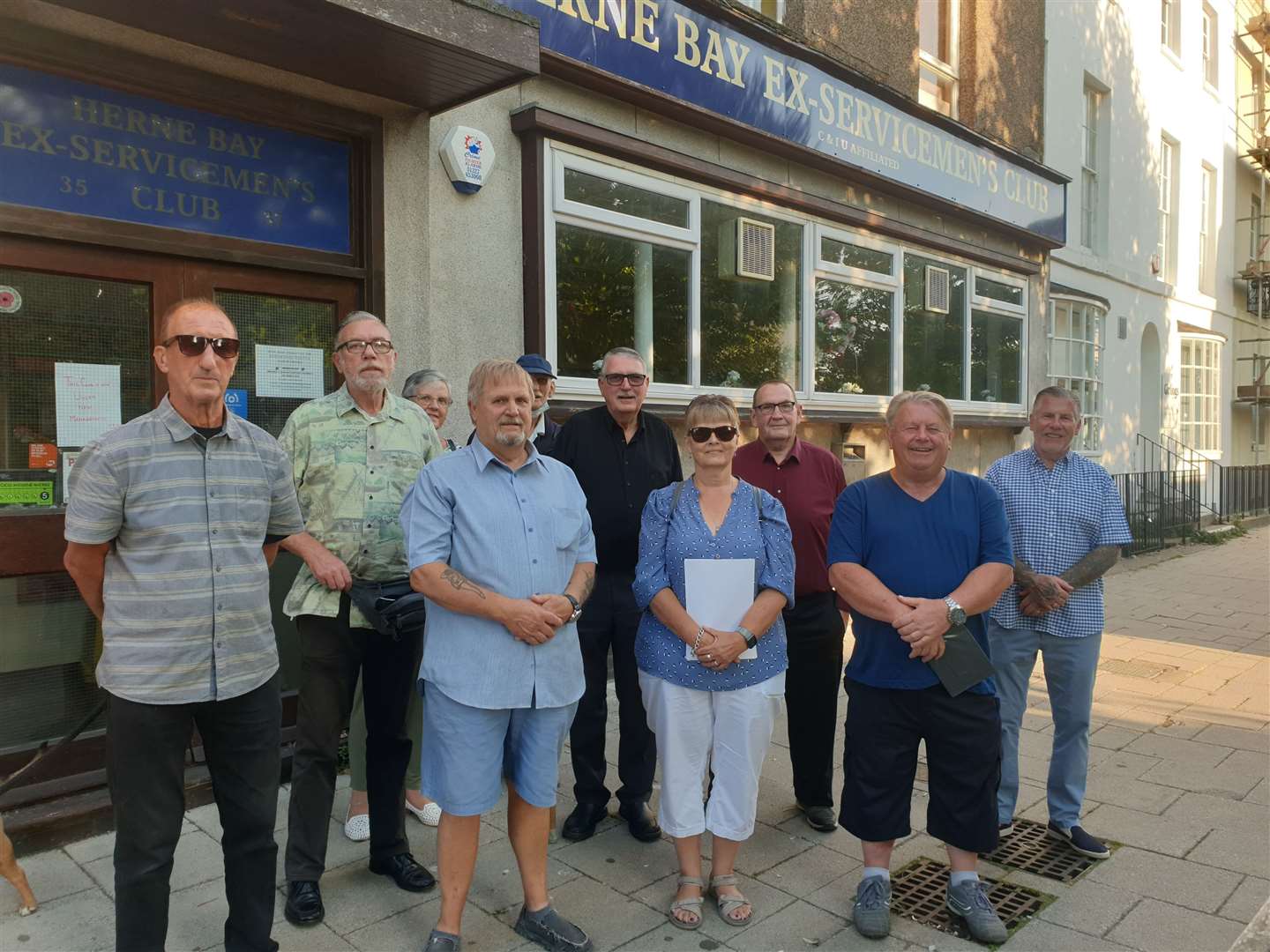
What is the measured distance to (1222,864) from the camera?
12.1 ft

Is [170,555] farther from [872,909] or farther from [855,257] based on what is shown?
[855,257]

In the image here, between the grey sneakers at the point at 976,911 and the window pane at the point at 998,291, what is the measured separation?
330 inches

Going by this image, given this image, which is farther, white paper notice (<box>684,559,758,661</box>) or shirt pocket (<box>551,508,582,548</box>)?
white paper notice (<box>684,559,758,661</box>)

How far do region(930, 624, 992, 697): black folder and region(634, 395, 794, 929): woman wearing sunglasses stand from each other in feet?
1.84

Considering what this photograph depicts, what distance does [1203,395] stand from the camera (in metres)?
18.0

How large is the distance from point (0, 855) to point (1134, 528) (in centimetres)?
1398

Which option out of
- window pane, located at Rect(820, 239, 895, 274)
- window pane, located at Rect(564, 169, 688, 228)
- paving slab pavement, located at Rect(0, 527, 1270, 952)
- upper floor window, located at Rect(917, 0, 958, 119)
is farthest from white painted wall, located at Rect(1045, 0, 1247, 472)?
paving slab pavement, located at Rect(0, 527, 1270, 952)

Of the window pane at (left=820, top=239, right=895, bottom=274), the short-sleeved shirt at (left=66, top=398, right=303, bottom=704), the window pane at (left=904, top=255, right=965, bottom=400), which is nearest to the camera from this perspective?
the short-sleeved shirt at (left=66, top=398, right=303, bottom=704)

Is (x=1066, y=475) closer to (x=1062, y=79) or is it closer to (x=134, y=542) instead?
(x=134, y=542)

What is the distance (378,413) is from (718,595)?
142 cm

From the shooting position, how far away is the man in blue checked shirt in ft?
12.6

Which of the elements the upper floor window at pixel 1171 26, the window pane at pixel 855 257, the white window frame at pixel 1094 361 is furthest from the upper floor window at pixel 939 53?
the upper floor window at pixel 1171 26

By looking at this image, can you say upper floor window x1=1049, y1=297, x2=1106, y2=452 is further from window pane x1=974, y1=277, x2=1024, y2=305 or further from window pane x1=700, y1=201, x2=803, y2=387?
window pane x1=700, y1=201, x2=803, y2=387

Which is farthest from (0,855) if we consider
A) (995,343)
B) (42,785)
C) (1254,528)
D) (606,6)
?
(1254,528)
